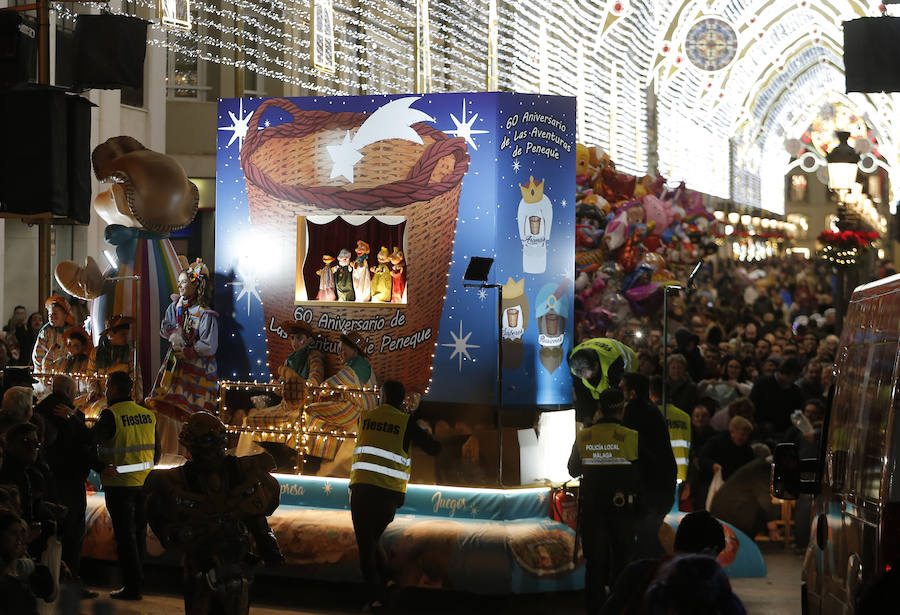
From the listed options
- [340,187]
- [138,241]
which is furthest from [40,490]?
[138,241]

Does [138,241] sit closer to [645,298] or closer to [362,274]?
[362,274]

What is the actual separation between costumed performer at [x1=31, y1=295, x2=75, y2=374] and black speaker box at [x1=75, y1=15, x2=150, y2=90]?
2.67 meters

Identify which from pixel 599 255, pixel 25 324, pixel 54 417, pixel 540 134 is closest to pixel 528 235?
pixel 540 134

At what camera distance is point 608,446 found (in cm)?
935

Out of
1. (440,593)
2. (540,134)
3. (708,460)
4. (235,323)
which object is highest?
(540,134)

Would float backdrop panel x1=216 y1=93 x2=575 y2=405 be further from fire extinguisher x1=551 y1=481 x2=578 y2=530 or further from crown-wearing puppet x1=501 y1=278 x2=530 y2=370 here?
fire extinguisher x1=551 y1=481 x2=578 y2=530

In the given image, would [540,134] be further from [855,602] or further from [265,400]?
[855,602]

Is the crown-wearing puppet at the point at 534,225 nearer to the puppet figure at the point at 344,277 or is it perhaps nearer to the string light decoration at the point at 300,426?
the puppet figure at the point at 344,277

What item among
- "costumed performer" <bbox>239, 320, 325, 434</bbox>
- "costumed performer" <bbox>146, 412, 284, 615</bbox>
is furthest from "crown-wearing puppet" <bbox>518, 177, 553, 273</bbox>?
"costumed performer" <bbox>146, 412, 284, 615</bbox>

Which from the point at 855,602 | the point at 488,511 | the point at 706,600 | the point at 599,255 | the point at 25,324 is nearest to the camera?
the point at 706,600

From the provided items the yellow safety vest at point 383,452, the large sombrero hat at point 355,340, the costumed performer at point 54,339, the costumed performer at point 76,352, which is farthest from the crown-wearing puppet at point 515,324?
the costumed performer at point 54,339

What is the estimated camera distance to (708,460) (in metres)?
12.6

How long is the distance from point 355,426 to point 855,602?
6.05 metres

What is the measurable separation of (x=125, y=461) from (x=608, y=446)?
3.26 meters
